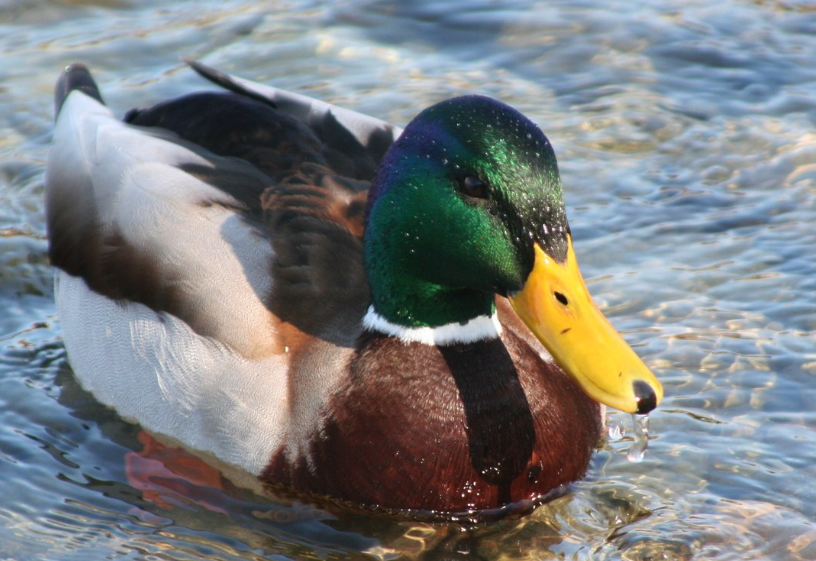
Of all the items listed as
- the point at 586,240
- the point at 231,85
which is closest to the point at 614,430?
the point at 586,240

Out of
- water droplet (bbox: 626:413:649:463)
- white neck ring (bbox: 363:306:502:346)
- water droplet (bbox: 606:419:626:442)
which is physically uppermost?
white neck ring (bbox: 363:306:502:346)

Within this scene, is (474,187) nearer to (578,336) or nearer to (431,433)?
(578,336)

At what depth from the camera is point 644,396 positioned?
4.09 meters

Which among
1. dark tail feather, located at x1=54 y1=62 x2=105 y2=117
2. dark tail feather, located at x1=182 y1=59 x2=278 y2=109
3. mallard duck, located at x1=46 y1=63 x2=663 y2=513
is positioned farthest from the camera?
dark tail feather, located at x1=54 y1=62 x2=105 y2=117

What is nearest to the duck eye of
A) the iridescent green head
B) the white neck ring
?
the iridescent green head

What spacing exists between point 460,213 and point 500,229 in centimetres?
19

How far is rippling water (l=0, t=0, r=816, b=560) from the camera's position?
192 inches

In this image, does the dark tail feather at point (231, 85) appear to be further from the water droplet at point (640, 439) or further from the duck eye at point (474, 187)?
the water droplet at point (640, 439)

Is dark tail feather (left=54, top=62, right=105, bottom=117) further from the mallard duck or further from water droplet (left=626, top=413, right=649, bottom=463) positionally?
water droplet (left=626, top=413, right=649, bottom=463)

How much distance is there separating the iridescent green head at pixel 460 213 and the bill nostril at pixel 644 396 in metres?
0.53

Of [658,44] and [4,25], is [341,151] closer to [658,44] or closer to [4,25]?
[658,44]

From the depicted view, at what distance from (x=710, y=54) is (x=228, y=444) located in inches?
209

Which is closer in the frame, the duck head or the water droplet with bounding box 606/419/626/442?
the duck head

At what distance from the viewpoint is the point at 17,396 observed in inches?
231
